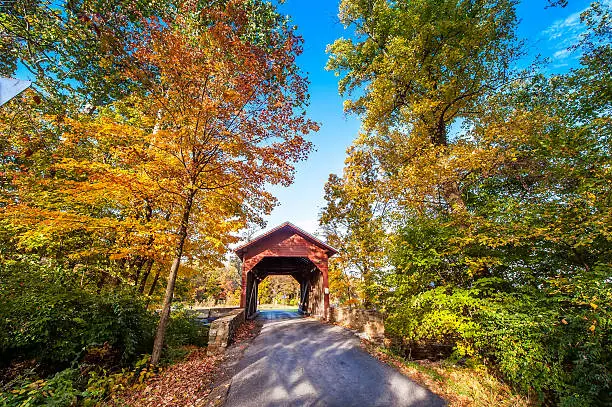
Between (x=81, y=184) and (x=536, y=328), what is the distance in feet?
39.1

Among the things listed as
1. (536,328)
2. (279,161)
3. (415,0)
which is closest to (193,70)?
(279,161)

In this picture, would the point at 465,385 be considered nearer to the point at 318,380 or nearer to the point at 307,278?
the point at 318,380

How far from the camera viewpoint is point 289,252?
14.8m

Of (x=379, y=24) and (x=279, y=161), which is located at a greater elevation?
(x=379, y=24)

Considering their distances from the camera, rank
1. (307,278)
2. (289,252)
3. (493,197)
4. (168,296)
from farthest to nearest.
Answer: (307,278)
(289,252)
(493,197)
(168,296)

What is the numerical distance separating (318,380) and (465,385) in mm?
3323

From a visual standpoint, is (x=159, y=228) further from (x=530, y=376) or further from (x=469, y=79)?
(x=469, y=79)

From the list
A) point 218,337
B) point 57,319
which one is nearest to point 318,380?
point 218,337

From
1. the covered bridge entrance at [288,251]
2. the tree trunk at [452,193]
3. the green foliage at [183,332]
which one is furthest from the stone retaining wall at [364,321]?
the green foliage at [183,332]

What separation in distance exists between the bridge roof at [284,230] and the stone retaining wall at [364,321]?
12.0 ft

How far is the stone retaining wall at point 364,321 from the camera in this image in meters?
9.03

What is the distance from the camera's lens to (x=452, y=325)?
620 centimetres

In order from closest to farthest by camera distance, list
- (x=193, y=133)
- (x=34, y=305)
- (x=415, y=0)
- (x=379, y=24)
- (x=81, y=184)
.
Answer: (x=34, y=305) < (x=81, y=184) < (x=193, y=133) < (x=415, y=0) < (x=379, y=24)

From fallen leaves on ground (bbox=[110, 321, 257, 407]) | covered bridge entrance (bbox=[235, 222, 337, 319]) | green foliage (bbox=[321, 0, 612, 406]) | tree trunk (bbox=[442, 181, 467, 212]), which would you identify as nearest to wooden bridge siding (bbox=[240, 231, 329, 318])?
covered bridge entrance (bbox=[235, 222, 337, 319])
